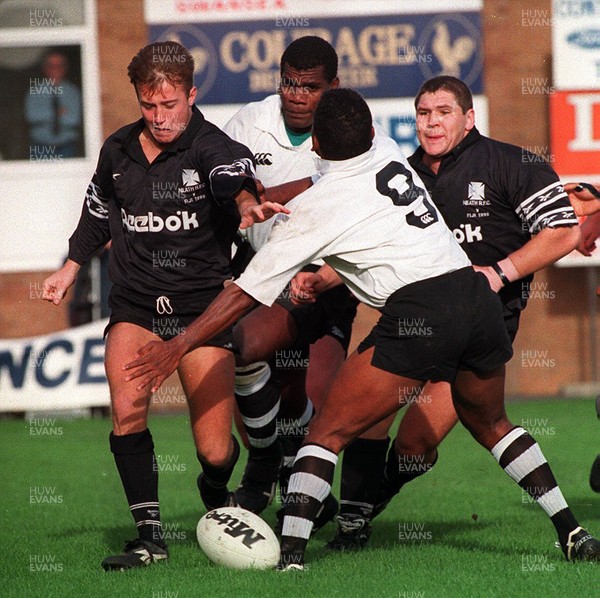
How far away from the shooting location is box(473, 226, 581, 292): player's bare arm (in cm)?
607

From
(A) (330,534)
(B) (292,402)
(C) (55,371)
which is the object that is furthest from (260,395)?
(C) (55,371)

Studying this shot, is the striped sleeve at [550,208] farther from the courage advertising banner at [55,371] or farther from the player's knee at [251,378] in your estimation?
the courage advertising banner at [55,371]

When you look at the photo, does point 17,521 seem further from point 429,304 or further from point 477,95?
point 477,95

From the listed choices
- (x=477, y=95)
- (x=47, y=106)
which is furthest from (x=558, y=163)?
(x=47, y=106)

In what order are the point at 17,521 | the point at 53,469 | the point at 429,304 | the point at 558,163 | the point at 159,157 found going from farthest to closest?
the point at 558,163 → the point at 53,469 → the point at 17,521 → the point at 159,157 → the point at 429,304

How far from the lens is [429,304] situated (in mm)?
5277

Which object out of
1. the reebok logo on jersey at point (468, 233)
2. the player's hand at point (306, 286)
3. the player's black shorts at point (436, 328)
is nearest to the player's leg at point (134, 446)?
the player's hand at point (306, 286)

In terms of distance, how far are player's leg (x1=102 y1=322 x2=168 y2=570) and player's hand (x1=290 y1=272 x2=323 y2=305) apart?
0.93 meters

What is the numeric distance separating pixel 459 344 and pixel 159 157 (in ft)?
5.90

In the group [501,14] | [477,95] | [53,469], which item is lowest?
[53,469]

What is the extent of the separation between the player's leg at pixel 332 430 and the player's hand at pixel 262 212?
75 centimetres

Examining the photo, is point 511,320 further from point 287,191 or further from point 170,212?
point 170,212

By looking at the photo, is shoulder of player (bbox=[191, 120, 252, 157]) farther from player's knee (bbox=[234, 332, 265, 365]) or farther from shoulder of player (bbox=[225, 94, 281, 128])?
player's knee (bbox=[234, 332, 265, 365])

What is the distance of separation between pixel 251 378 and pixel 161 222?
1.26 m
